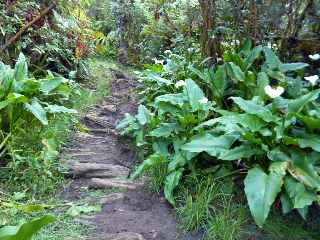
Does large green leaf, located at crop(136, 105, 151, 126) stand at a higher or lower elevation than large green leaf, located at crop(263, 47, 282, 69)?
lower

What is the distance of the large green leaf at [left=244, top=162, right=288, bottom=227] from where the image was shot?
2.72 m

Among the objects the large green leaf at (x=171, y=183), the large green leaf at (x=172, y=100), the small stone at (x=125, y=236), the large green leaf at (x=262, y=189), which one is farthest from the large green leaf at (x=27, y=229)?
the large green leaf at (x=172, y=100)

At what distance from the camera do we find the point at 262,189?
284 centimetres

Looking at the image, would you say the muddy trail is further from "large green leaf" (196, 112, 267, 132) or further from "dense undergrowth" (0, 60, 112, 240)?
"large green leaf" (196, 112, 267, 132)

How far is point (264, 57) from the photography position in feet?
15.8

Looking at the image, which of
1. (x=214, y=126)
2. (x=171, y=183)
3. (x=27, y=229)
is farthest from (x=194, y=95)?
(x=27, y=229)

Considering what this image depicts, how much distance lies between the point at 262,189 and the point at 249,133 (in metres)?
0.46

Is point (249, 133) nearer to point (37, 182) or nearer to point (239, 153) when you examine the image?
point (239, 153)

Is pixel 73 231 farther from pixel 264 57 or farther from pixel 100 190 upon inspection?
pixel 264 57

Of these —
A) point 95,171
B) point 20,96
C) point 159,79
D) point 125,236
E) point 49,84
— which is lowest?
point 95,171

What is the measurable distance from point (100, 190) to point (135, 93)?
3.66m

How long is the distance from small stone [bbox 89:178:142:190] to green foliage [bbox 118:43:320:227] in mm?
228

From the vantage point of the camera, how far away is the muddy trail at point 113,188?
306cm

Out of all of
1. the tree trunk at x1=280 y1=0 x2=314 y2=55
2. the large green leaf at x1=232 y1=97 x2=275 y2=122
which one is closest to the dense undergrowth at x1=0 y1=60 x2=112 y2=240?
the large green leaf at x1=232 y1=97 x2=275 y2=122
